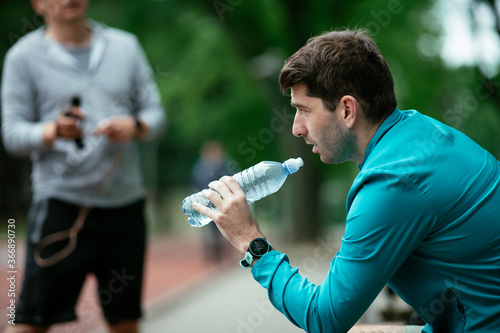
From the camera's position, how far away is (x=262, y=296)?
7.89m

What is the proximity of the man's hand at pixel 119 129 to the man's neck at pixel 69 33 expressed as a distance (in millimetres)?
567

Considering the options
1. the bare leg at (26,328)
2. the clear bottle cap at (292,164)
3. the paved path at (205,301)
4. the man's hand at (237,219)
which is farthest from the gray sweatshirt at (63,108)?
the paved path at (205,301)

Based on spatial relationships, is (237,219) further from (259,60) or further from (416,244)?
(259,60)

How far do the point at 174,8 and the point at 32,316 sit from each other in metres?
13.9

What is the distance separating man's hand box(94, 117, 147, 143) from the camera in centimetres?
303

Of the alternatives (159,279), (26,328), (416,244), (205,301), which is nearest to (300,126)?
(416,244)

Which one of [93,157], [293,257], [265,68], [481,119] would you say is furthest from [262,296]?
[481,119]

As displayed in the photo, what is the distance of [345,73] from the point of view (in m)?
1.87

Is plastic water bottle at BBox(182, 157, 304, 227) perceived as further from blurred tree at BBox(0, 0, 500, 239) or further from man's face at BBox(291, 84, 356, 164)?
blurred tree at BBox(0, 0, 500, 239)

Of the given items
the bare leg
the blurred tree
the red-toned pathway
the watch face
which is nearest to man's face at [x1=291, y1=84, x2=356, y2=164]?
the watch face

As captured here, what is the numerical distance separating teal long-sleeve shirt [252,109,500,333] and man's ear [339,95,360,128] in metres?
0.12

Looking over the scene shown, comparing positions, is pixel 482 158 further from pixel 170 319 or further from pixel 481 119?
pixel 481 119

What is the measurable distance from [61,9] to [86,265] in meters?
1.43

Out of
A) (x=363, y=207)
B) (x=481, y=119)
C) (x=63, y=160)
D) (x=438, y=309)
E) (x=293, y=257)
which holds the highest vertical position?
(x=363, y=207)
